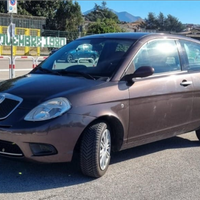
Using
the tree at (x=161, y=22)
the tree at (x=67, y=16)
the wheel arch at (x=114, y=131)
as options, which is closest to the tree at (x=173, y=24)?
the tree at (x=161, y=22)

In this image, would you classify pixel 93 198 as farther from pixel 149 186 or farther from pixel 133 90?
pixel 133 90

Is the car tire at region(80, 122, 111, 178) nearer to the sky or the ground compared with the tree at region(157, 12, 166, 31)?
nearer to the ground

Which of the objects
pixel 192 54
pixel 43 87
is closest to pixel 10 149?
pixel 43 87

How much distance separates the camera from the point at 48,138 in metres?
4.00

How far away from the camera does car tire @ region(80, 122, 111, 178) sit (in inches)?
166

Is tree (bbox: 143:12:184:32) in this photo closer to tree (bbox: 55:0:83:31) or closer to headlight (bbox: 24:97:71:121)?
tree (bbox: 55:0:83:31)

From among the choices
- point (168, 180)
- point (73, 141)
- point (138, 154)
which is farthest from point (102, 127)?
point (138, 154)

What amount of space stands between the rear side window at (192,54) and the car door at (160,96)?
0.26 metres

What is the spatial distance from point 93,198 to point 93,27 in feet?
134

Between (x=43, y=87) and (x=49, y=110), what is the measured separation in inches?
18.1

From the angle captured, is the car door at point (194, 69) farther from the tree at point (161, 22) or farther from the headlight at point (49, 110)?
the tree at point (161, 22)

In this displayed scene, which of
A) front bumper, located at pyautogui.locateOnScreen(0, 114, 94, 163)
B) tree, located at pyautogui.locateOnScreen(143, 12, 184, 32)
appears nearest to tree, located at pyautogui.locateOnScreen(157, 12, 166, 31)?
tree, located at pyautogui.locateOnScreen(143, 12, 184, 32)

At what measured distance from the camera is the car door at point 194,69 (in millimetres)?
5711

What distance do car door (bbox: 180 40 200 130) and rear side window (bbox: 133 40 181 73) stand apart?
0.84 ft
